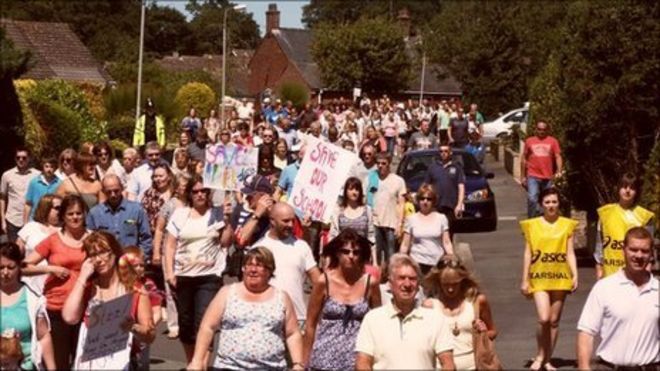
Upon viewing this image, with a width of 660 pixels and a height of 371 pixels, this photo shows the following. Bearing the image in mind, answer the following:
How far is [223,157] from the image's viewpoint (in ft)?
61.5

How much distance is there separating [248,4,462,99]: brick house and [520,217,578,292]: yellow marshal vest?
83576 mm

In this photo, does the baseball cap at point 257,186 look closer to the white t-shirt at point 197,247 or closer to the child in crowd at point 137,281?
the white t-shirt at point 197,247

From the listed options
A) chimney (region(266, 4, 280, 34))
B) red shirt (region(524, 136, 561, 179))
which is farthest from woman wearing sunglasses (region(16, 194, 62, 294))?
chimney (region(266, 4, 280, 34))

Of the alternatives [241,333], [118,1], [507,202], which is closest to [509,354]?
[241,333]

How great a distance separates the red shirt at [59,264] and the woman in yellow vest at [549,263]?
3875mm

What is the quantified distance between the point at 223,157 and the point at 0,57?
11.1m

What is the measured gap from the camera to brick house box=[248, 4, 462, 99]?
10031 centimetres

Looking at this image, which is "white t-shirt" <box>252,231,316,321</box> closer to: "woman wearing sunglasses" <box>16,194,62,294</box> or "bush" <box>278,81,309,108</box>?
"woman wearing sunglasses" <box>16,194,62,294</box>

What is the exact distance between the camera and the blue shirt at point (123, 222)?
42.3 feet

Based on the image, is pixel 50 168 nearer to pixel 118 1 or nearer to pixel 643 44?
pixel 643 44

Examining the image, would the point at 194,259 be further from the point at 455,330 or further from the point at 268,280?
the point at 268,280

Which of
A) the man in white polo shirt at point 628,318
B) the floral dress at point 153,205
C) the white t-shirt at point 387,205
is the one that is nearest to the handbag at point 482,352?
the man in white polo shirt at point 628,318

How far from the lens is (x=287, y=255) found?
36.4ft

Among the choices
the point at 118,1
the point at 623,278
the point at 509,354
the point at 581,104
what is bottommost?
the point at 509,354
